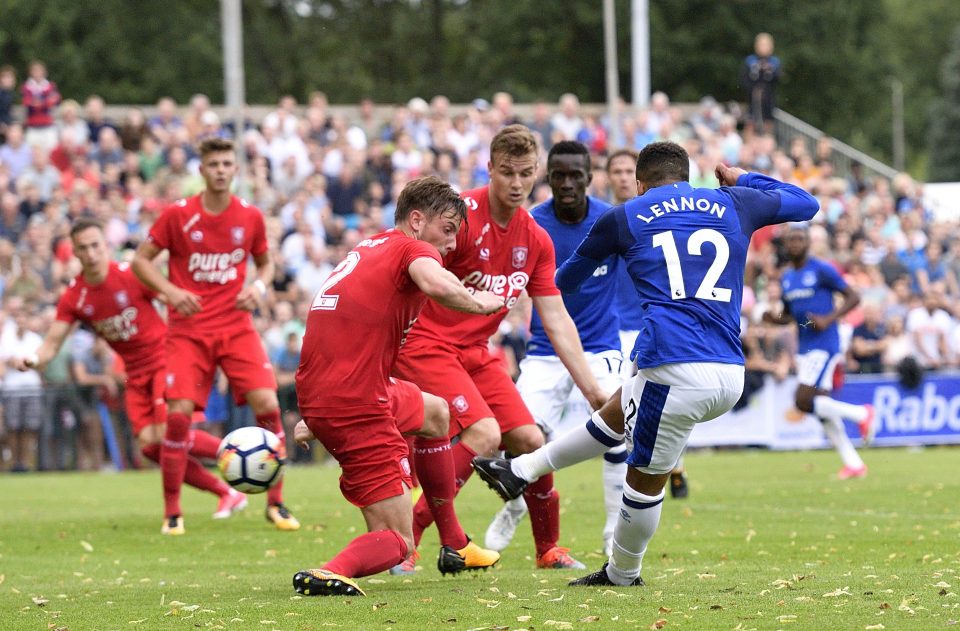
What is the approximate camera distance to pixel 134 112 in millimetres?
23750

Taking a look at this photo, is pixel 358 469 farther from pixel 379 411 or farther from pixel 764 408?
pixel 764 408

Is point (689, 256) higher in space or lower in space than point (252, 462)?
higher

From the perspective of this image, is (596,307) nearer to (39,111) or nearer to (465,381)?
(465,381)

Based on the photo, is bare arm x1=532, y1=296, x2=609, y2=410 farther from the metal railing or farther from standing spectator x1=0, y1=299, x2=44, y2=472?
the metal railing

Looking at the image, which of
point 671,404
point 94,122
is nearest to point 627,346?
point 671,404

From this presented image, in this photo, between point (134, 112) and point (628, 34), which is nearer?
point (134, 112)

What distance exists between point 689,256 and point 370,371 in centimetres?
168

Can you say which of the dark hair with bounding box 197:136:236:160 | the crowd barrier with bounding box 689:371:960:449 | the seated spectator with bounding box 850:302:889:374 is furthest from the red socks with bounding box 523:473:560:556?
the seated spectator with bounding box 850:302:889:374

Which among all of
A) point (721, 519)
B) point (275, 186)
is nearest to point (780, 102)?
point (275, 186)

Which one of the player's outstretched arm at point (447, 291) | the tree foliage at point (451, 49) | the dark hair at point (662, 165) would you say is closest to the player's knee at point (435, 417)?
the player's outstretched arm at point (447, 291)

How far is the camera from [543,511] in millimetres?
9078

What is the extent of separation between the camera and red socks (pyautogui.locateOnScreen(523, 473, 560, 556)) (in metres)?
9.05

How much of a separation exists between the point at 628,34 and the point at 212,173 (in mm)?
29530

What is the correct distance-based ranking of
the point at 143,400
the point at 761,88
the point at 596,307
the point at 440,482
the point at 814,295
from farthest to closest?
the point at 761,88
the point at 814,295
the point at 143,400
the point at 596,307
the point at 440,482
